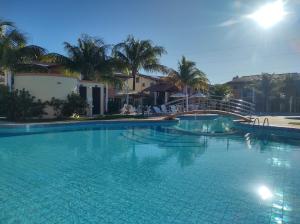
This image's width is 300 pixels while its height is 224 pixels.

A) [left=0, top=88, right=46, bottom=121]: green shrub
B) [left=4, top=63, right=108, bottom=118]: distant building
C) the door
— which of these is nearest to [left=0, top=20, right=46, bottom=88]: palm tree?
[left=4, top=63, right=108, bottom=118]: distant building

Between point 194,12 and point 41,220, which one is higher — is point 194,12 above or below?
above

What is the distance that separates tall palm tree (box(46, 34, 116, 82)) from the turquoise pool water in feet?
34.4

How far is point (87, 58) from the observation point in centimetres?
2078

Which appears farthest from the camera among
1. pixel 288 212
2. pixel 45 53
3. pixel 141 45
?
pixel 141 45

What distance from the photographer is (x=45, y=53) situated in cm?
1950

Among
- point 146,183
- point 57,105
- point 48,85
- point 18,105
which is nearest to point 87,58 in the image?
point 48,85

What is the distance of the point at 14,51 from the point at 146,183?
14973 millimetres

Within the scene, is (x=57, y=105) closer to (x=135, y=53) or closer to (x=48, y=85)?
(x=48, y=85)

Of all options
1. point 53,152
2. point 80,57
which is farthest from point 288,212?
point 80,57

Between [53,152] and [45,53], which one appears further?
[45,53]

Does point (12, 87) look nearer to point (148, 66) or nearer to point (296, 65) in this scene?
point (148, 66)

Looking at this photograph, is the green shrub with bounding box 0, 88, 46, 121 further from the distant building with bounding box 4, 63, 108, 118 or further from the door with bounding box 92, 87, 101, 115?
the door with bounding box 92, 87, 101, 115

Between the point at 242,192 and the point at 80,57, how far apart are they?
1751 cm

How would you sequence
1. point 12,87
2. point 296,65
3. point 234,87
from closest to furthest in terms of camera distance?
1. point 12,87
2. point 296,65
3. point 234,87
